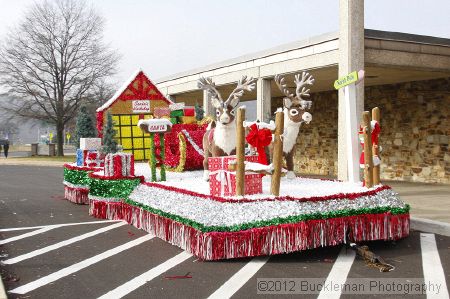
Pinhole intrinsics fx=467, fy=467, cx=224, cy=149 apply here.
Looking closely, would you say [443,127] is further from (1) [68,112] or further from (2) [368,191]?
(1) [68,112]

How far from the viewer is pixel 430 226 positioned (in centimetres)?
757

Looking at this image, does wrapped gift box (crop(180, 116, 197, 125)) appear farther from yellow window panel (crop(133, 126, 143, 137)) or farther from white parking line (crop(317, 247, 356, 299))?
white parking line (crop(317, 247, 356, 299))

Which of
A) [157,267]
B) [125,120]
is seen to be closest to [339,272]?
[157,267]

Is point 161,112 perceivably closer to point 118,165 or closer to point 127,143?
point 127,143

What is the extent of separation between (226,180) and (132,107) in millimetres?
7498

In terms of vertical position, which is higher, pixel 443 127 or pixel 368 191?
pixel 443 127

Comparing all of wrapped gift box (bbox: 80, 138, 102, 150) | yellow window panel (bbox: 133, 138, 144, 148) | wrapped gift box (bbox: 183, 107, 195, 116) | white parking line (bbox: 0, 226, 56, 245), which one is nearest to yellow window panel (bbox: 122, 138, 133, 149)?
yellow window panel (bbox: 133, 138, 144, 148)

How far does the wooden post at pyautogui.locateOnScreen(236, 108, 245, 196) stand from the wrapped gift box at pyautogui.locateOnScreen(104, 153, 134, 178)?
332cm

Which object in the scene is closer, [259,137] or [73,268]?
[73,268]

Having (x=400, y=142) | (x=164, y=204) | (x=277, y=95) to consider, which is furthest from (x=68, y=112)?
(x=164, y=204)

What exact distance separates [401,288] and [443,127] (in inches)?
436

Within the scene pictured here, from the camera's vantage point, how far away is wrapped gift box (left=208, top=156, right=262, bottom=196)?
6371mm

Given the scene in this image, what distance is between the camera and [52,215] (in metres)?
9.82

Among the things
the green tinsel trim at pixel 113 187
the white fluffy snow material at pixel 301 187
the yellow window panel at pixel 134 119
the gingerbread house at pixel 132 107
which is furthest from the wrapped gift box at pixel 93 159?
the white fluffy snow material at pixel 301 187
